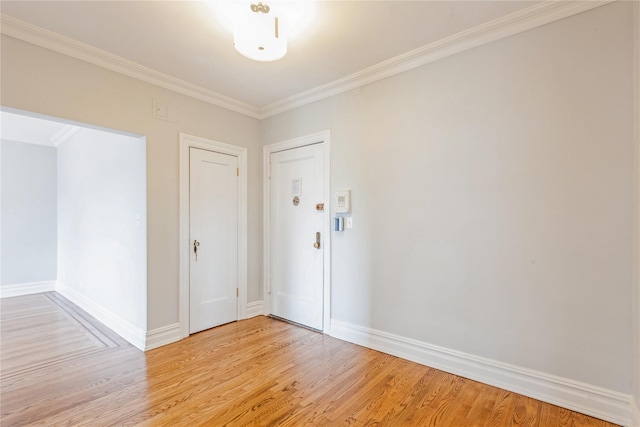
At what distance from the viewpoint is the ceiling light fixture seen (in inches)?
72.6

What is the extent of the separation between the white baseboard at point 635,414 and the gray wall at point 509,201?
0.33 ft

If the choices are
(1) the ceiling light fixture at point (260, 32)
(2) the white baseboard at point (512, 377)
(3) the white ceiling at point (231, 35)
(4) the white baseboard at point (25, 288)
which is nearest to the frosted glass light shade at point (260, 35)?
(1) the ceiling light fixture at point (260, 32)

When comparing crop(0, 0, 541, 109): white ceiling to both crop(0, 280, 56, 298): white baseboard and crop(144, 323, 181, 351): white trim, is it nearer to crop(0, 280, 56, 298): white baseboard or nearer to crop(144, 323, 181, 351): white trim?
crop(144, 323, 181, 351): white trim

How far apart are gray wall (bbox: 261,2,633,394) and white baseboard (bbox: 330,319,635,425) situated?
68 millimetres

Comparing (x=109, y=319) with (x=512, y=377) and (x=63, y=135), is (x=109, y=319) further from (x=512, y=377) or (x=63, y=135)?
(x=512, y=377)

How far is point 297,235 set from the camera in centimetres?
362

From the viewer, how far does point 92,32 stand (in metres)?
2.31

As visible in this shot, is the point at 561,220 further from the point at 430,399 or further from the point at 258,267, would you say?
the point at 258,267

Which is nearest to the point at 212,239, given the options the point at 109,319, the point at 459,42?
the point at 109,319

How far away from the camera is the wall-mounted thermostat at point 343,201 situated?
3049 millimetres

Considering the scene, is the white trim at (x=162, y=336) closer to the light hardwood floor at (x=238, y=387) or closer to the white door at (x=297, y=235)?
the light hardwood floor at (x=238, y=387)

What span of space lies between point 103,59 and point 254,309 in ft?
9.97

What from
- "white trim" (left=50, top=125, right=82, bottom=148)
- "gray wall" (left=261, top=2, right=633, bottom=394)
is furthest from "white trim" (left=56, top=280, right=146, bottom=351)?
"white trim" (left=50, top=125, right=82, bottom=148)

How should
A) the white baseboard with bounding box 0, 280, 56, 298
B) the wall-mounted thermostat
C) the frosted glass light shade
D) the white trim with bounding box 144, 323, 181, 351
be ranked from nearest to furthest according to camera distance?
1. the frosted glass light shade
2. the white trim with bounding box 144, 323, 181, 351
3. the wall-mounted thermostat
4. the white baseboard with bounding box 0, 280, 56, 298
